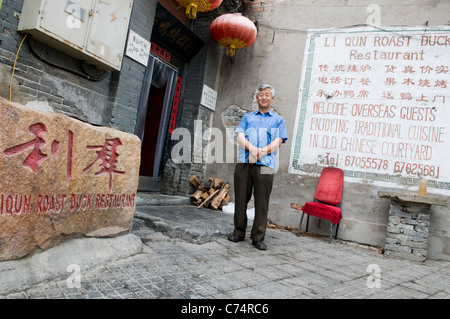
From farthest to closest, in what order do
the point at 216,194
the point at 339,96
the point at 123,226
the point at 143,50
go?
the point at 216,194 → the point at 339,96 → the point at 143,50 → the point at 123,226

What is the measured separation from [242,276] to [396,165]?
362 cm

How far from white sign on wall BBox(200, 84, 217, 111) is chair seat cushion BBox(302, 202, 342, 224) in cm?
291

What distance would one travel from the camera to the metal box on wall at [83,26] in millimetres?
3225

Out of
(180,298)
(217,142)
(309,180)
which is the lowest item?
(180,298)

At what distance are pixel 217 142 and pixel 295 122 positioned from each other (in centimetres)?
167

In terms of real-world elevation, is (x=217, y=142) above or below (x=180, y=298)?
above

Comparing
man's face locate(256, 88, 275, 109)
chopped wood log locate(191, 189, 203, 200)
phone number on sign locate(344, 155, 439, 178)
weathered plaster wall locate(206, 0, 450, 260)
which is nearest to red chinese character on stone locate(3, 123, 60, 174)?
man's face locate(256, 88, 275, 109)

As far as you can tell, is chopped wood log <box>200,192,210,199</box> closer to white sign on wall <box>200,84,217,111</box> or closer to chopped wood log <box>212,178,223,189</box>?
chopped wood log <box>212,178,223,189</box>

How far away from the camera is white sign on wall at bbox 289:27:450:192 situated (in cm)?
466

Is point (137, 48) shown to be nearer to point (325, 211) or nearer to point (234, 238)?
point (234, 238)

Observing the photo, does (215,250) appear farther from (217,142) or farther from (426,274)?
(217,142)

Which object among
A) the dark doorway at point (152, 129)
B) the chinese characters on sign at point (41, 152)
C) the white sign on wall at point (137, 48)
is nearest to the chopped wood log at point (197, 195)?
the dark doorway at point (152, 129)

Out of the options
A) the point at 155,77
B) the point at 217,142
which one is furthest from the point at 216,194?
the point at 155,77

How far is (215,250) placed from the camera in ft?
10.1
